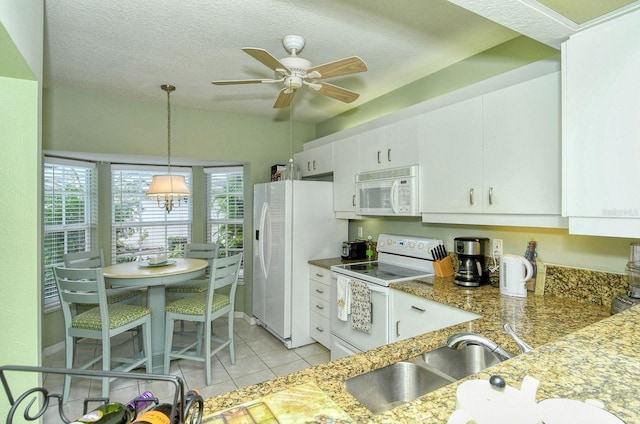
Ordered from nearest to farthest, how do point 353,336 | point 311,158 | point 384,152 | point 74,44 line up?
point 74,44 → point 353,336 → point 384,152 → point 311,158

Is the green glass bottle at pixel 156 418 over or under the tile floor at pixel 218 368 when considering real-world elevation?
over

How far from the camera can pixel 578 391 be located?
718mm

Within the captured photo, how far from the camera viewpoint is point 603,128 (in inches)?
56.3

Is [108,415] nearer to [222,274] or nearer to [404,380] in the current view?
[404,380]

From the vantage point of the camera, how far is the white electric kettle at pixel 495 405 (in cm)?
55

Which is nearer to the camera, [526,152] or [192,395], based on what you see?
[192,395]

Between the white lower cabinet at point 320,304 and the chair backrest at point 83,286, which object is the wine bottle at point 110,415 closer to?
the chair backrest at point 83,286

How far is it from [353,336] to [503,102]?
2.03 metres

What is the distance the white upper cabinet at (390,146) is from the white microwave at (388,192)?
0.07m

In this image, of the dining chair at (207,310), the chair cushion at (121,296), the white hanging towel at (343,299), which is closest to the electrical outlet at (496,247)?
the white hanging towel at (343,299)

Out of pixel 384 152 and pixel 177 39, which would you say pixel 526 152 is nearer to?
pixel 384 152

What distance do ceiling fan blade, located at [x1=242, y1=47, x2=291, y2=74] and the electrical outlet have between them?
188cm

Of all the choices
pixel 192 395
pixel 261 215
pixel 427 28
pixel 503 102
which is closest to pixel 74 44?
pixel 261 215

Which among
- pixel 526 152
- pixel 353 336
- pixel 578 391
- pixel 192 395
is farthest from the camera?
pixel 353 336
